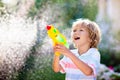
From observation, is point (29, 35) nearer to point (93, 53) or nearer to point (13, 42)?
point (13, 42)

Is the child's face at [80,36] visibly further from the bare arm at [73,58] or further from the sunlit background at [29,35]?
the sunlit background at [29,35]

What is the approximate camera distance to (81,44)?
126 inches

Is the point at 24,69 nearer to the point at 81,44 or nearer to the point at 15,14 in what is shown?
the point at 15,14

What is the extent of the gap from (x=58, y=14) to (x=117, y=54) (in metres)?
1.98

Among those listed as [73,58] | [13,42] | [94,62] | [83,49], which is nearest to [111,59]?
[13,42]

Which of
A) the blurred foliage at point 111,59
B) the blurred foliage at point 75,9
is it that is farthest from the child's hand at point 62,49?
the blurred foliage at point 111,59

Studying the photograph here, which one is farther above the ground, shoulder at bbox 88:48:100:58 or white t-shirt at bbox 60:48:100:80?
shoulder at bbox 88:48:100:58

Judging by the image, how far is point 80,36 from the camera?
319 cm

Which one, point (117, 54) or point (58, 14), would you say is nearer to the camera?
point (58, 14)

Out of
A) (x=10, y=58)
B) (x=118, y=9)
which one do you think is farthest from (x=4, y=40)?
(x=118, y=9)

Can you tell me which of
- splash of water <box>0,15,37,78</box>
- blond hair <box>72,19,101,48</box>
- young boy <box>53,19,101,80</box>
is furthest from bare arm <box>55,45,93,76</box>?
splash of water <box>0,15,37,78</box>

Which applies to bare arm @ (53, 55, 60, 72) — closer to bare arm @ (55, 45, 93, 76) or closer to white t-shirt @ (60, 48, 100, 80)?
white t-shirt @ (60, 48, 100, 80)

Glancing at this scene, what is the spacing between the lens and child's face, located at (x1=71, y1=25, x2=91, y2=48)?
125 inches

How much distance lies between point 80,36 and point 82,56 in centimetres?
14
